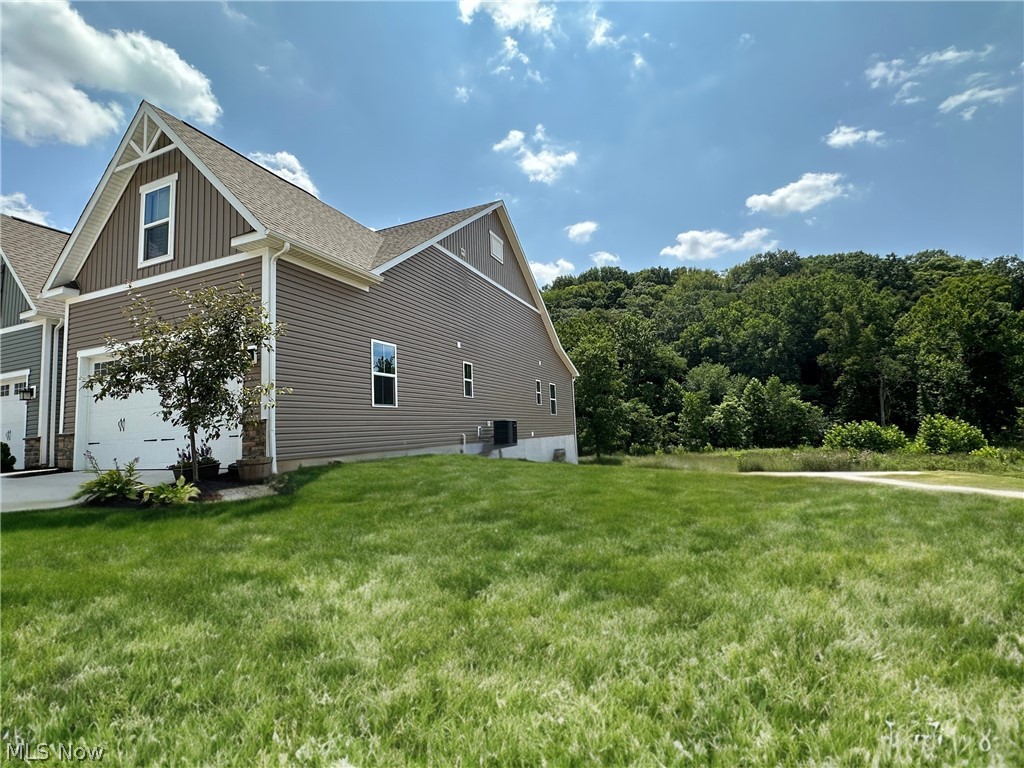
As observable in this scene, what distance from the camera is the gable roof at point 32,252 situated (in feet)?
36.9

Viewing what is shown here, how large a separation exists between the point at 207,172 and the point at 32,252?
8887 mm

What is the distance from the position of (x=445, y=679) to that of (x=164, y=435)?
9.34 metres

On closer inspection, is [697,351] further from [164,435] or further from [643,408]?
[164,435]

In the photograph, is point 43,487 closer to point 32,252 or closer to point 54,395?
point 54,395

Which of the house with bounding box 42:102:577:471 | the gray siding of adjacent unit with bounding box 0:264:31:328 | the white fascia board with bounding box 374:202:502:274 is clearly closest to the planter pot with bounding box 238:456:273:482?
the house with bounding box 42:102:577:471

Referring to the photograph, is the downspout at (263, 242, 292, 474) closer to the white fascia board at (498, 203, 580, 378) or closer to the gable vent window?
the gable vent window

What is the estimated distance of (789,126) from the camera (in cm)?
1445

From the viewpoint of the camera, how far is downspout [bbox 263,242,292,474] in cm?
776

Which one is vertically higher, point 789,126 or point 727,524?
point 789,126

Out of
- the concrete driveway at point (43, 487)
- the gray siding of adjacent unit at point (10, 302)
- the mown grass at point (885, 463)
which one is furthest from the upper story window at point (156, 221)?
the mown grass at point (885, 463)

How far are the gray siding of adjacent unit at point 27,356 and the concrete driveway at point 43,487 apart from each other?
2.76m

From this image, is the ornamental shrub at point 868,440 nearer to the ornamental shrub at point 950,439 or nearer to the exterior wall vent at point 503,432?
the ornamental shrub at point 950,439

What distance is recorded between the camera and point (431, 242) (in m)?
12.0

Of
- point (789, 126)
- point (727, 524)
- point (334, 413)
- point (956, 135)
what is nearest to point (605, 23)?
point (789, 126)
